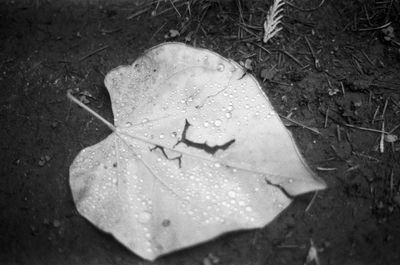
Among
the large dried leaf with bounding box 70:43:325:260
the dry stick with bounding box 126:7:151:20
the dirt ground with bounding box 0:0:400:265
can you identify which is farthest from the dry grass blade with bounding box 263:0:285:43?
the dry stick with bounding box 126:7:151:20

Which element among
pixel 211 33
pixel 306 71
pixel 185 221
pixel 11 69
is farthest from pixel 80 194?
pixel 306 71

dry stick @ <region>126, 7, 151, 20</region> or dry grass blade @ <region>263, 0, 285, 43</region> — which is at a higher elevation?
dry grass blade @ <region>263, 0, 285, 43</region>

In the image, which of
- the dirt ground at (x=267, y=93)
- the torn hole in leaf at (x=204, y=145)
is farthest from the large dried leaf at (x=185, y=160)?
the dirt ground at (x=267, y=93)

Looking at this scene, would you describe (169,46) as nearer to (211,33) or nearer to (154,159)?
(211,33)

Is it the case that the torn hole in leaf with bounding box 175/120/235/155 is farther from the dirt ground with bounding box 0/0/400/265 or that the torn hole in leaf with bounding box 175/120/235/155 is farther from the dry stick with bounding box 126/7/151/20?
the dry stick with bounding box 126/7/151/20

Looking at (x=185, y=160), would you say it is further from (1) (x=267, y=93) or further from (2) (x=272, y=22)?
(2) (x=272, y=22)

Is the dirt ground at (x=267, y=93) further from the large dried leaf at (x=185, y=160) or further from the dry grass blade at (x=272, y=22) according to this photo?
the large dried leaf at (x=185, y=160)
